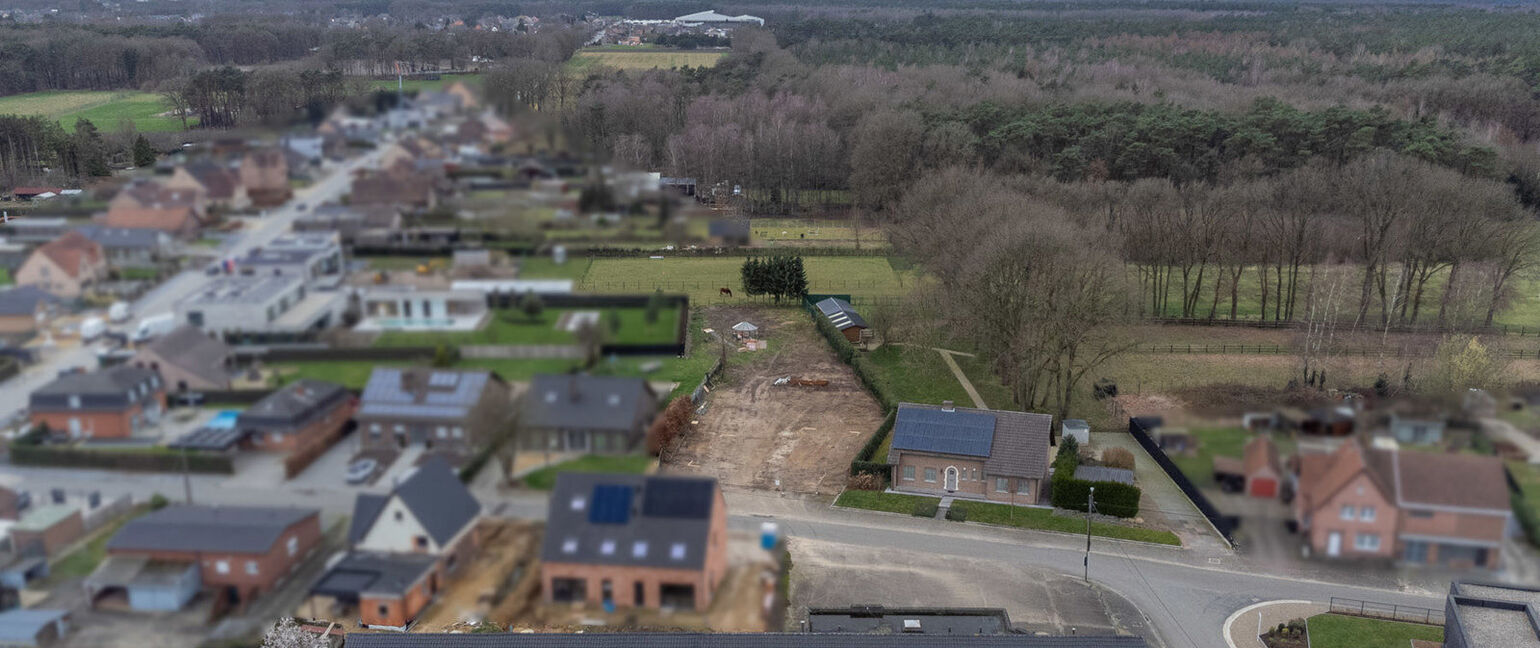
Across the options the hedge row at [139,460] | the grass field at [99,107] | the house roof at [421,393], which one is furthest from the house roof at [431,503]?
the grass field at [99,107]

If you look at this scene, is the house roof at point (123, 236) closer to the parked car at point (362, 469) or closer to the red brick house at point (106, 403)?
the red brick house at point (106, 403)

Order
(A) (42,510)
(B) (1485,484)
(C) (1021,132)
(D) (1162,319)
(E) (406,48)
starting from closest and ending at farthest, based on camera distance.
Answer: (A) (42,510)
(B) (1485,484)
(E) (406,48)
(D) (1162,319)
(C) (1021,132)

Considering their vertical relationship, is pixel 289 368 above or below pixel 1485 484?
above

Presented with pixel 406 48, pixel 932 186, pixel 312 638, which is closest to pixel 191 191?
pixel 312 638

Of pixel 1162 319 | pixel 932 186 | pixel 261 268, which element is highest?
pixel 261 268

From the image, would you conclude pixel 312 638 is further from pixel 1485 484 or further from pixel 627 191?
pixel 1485 484

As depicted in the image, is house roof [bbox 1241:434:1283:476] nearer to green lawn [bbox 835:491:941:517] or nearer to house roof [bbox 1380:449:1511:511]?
house roof [bbox 1380:449:1511:511]

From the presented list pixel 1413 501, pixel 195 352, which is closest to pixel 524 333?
pixel 195 352
